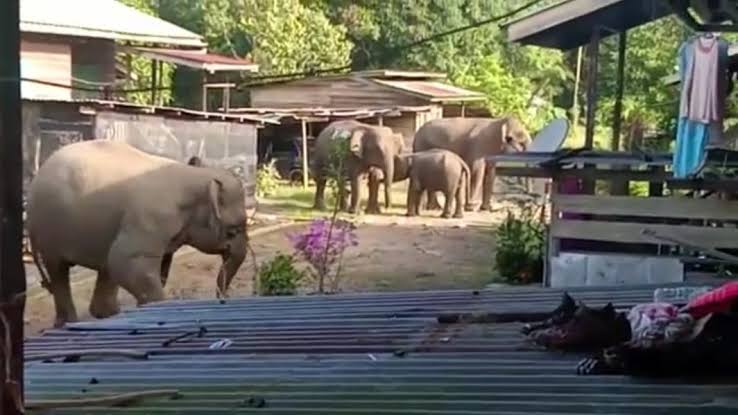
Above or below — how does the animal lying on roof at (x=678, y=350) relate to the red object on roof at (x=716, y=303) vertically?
below

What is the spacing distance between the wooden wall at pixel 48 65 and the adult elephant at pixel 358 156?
5.24 meters

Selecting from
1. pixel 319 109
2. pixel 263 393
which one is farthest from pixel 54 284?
pixel 319 109

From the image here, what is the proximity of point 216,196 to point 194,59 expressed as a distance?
1336cm

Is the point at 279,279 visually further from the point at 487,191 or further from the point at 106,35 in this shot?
the point at 487,191

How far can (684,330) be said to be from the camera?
3807 millimetres

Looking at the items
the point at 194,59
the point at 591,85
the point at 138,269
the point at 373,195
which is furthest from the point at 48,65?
the point at 591,85

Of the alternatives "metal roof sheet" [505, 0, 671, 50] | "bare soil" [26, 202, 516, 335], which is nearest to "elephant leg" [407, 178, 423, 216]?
"bare soil" [26, 202, 516, 335]

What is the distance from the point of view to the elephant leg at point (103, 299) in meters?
11.2

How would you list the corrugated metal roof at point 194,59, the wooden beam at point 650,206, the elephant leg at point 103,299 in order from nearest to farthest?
1. the wooden beam at point 650,206
2. the elephant leg at point 103,299
3. the corrugated metal roof at point 194,59

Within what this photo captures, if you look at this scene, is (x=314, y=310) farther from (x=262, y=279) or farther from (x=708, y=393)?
(x=262, y=279)

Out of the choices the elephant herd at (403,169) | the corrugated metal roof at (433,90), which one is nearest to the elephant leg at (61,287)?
the elephant herd at (403,169)

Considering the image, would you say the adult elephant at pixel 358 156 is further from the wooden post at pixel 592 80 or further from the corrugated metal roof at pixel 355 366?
the corrugated metal roof at pixel 355 366

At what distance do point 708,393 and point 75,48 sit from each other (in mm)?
19077

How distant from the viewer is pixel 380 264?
624 inches
